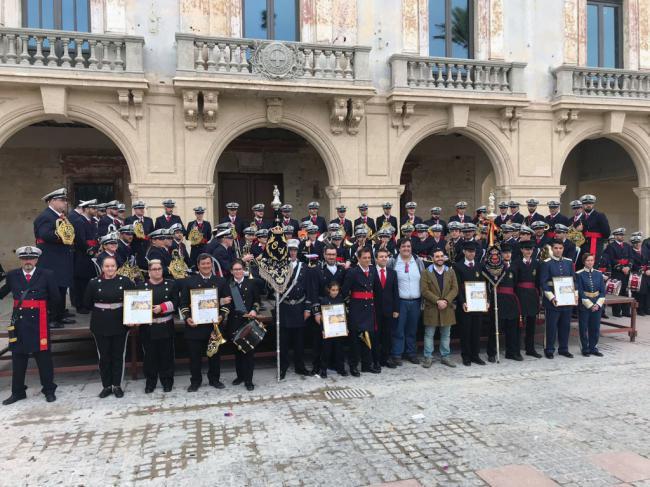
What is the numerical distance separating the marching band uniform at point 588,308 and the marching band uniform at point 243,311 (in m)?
5.36

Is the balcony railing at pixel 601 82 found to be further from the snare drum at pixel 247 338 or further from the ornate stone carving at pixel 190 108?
the snare drum at pixel 247 338

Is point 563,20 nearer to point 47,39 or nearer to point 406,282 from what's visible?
→ point 406,282

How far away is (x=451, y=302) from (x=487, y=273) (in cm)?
81

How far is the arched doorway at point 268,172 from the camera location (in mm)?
14953

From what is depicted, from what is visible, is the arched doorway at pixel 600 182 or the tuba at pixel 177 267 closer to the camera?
the tuba at pixel 177 267

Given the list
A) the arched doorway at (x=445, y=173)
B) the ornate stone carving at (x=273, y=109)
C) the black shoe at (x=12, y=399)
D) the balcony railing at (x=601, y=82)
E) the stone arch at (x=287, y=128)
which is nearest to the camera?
the black shoe at (x=12, y=399)

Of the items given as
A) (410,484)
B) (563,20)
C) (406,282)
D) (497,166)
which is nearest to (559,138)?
(497,166)

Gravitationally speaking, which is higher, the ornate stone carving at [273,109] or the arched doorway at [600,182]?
the ornate stone carving at [273,109]

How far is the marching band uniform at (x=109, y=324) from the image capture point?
6.06 m

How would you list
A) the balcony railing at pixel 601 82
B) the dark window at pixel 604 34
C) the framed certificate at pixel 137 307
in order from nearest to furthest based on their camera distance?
the framed certificate at pixel 137 307
the balcony railing at pixel 601 82
the dark window at pixel 604 34

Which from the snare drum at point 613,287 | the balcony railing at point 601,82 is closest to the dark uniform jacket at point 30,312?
the snare drum at point 613,287

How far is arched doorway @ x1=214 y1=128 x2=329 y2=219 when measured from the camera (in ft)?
49.1

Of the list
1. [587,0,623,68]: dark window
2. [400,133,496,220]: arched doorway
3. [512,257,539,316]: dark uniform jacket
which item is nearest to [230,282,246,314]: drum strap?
[512,257,539,316]: dark uniform jacket

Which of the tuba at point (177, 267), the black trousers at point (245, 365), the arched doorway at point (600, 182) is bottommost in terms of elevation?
the black trousers at point (245, 365)
